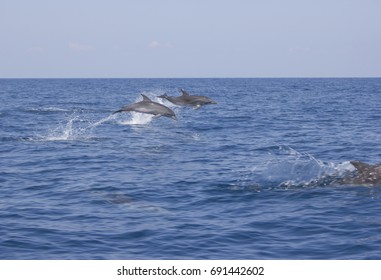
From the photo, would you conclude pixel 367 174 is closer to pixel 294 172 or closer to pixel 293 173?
pixel 293 173

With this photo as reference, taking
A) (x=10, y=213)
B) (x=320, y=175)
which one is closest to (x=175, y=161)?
(x=320, y=175)

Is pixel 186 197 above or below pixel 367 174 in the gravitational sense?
below

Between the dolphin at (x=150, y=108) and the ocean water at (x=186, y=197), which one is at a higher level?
the dolphin at (x=150, y=108)

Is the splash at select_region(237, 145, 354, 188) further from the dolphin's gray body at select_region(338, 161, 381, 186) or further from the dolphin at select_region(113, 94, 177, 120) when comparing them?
the dolphin at select_region(113, 94, 177, 120)

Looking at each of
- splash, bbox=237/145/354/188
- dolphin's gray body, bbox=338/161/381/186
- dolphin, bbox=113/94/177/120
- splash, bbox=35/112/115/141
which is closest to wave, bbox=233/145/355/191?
splash, bbox=237/145/354/188

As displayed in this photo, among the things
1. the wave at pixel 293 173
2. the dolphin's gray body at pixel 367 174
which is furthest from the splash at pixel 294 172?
the dolphin's gray body at pixel 367 174

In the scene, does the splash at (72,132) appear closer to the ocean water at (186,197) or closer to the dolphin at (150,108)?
the ocean water at (186,197)

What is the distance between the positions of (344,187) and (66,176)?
28.2 ft

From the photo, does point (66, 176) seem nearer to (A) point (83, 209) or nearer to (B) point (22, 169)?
(B) point (22, 169)

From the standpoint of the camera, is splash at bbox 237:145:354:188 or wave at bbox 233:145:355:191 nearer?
wave at bbox 233:145:355:191

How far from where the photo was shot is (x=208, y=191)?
56.9ft

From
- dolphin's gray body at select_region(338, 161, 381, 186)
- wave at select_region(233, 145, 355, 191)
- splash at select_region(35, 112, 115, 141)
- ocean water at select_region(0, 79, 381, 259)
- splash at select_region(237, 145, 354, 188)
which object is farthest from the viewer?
splash at select_region(35, 112, 115, 141)

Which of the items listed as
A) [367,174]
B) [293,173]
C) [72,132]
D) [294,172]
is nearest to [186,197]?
[293,173]
